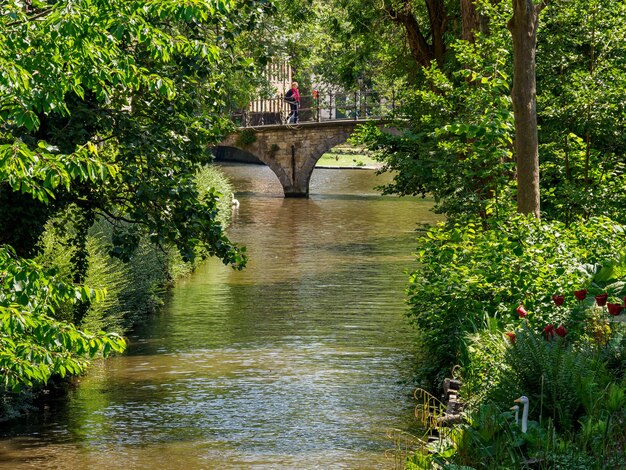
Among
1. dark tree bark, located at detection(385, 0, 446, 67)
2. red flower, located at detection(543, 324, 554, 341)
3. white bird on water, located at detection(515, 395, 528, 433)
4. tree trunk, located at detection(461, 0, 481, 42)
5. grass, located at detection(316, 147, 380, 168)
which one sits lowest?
white bird on water, located at detection(515, 395, 528, 433)

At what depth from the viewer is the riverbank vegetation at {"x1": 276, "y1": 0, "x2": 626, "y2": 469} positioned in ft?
31.2

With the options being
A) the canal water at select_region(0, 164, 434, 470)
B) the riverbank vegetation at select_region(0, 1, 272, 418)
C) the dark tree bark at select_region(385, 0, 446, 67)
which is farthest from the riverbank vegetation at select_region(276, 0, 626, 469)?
the riverbank vegetation at select_region(0, 1, 272, 418)

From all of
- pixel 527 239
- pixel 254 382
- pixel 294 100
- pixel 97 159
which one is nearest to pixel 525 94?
pixel 527 239

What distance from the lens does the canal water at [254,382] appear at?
1340cm

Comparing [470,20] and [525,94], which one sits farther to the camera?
[470,20]

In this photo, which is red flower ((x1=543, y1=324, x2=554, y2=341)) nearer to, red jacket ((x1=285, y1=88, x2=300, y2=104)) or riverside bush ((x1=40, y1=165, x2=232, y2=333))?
riverside bush ((x1=40, y1=165, x2=232, y2=333))

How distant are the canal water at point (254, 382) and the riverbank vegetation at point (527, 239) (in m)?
1.15

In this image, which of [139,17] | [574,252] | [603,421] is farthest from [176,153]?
[603,421]

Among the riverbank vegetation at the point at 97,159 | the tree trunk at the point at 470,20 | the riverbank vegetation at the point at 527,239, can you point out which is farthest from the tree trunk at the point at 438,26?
the riverbank vegetation at the point at 97,159

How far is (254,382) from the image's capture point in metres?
16.8

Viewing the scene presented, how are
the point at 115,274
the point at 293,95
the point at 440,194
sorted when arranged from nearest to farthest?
the point at 440,194
the point at 115,274
the point at 293,95

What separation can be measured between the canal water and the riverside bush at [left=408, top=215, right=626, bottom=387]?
1410 millimetres

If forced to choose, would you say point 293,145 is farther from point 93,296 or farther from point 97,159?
point 93,296

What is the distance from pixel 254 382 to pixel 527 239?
5.03 meters
